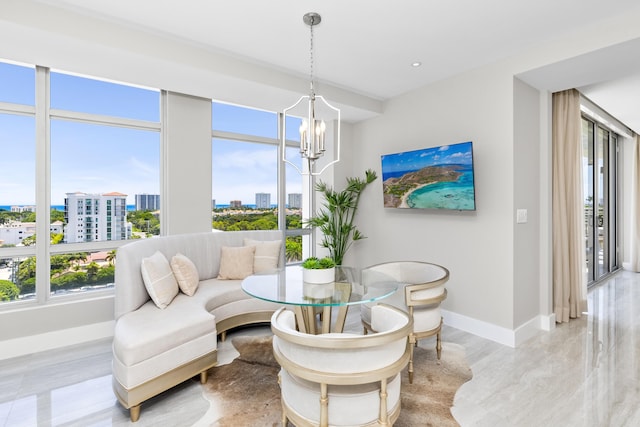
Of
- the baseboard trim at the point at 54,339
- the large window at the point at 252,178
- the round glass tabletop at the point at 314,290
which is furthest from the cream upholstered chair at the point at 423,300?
the baseboard trim at the point at 54,339

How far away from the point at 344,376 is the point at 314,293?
0.81 m

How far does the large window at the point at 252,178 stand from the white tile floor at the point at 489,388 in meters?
1.99

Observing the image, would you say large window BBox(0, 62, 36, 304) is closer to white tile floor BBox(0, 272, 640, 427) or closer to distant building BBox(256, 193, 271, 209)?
white tile floor BBox(0, 272, 640, 427)

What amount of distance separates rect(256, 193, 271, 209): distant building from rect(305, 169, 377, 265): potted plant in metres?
0.66

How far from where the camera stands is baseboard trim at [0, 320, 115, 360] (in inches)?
114

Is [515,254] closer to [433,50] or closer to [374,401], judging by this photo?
[433,50]

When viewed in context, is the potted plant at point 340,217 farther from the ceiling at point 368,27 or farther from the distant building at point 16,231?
the distant building at point 16,231

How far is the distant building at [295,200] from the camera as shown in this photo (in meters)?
5.05

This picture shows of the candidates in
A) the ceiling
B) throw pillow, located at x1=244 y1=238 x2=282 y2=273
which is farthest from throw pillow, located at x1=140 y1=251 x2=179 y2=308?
the ceiling

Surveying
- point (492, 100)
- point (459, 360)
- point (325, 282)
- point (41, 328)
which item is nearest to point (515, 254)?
point (459, 360)

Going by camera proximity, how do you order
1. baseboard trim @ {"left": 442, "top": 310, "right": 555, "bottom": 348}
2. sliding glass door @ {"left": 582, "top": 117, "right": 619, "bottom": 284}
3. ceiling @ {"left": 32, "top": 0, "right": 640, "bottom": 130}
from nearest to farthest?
ceiling @ {"left": 32, "top": 0, "right": 640, "bottom": 130} → baseboard trim @ {"left": 442, "top": 310, "right": 555, "bottom": 348} → sliding glass door @ {"left": 582, "top": 117, "right": 619, "bottom": 284}

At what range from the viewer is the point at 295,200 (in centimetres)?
512

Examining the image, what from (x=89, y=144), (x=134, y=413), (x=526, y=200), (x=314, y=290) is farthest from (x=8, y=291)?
(x=526, y=200)

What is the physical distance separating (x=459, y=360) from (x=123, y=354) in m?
2.62
